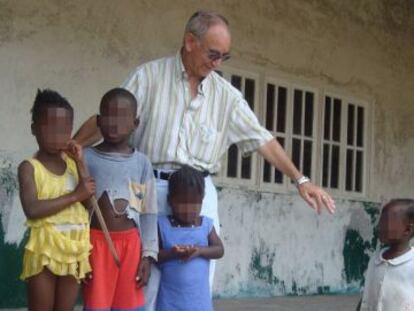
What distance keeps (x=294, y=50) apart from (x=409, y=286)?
15.3 feet

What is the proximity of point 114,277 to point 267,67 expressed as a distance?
190 inches

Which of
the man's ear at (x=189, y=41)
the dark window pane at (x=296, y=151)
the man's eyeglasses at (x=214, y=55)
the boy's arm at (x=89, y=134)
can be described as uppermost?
the man's ear at (x=189, y=41)

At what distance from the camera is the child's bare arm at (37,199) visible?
2.96 meters

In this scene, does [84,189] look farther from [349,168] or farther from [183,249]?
[349,168]

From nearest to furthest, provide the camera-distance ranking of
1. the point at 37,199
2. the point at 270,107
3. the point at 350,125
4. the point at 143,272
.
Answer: the point at 37,199 < the point at 143,272 < the point at 270,107 < the point at 350,125

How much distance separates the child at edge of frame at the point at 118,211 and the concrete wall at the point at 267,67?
274 centimetres

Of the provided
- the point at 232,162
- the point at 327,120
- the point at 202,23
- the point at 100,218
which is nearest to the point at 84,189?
the point at 100,218

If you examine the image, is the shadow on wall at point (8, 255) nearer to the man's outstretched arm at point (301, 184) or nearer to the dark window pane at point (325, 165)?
the man's outstretched arm at point (301, 184)

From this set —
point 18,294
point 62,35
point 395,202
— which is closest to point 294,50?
point 62,35

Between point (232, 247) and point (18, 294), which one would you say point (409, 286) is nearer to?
point (18, 294)

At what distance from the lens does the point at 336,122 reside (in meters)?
8.45

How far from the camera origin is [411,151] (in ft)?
29.8

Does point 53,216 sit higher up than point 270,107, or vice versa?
point 270,107

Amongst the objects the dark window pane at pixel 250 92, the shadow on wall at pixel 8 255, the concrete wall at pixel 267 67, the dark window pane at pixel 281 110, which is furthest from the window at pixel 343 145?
the shadow on wall at pixel 8 255
